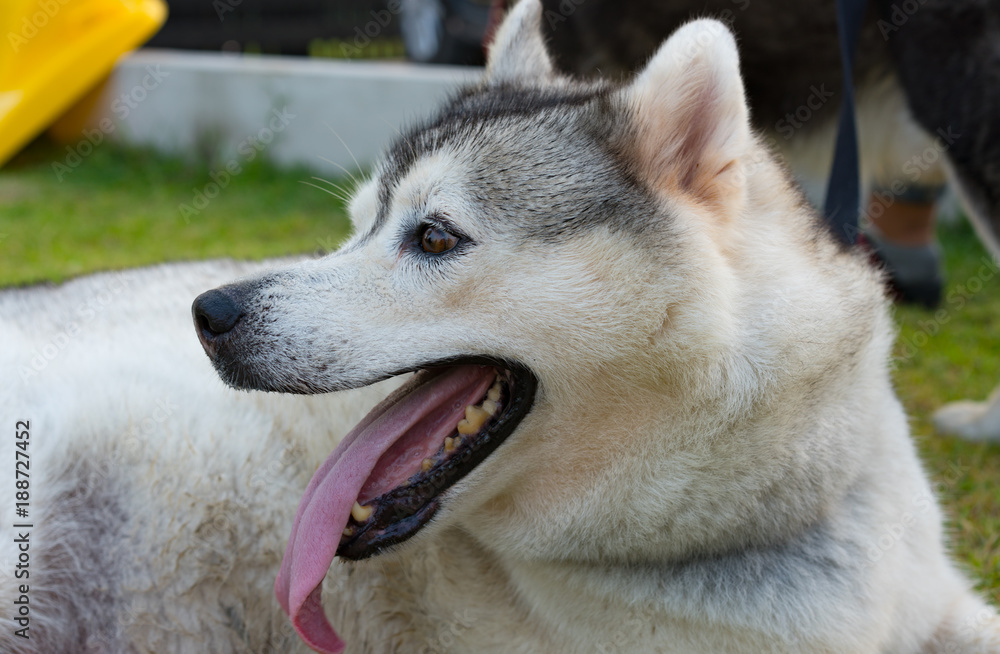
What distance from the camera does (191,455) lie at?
2.37 meters

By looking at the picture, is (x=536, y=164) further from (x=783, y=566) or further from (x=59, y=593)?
(x=59, y=593)

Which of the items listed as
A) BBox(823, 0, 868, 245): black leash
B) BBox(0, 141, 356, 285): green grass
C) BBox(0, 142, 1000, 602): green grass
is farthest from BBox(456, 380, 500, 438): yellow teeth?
BBox(0, 141, 356, 285): green grass

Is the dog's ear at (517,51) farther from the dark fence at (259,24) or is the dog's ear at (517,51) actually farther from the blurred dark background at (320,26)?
the dark fence at (259,24)

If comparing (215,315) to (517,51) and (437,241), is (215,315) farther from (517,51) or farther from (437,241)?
(517,51)

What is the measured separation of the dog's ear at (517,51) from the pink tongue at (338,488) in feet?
3.25

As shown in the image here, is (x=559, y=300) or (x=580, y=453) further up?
(x=559, y=300)

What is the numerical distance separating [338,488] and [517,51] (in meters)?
1.39

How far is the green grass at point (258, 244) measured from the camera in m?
3.61

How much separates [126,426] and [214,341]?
2.12 ft

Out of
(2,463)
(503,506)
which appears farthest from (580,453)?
(2,463)

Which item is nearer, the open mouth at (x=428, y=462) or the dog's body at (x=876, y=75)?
the open mouth at (x=428, y=462)

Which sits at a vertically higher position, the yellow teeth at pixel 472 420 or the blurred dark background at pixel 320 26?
the blurred dark background at pixel 320 26

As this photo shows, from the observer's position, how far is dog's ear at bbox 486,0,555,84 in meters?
2.58

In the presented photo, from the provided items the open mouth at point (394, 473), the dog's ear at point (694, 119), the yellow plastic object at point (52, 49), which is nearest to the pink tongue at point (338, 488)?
the open mouth at point (394, 473)
